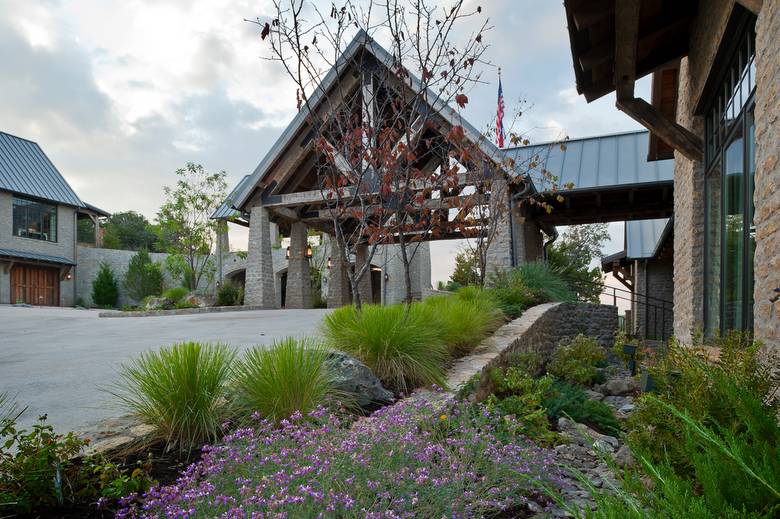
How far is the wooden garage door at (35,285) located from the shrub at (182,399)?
25.0 metres

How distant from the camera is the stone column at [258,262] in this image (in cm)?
1514

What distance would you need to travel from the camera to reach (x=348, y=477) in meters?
1.86

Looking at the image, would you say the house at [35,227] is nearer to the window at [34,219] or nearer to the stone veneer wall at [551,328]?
the window at [34,219]

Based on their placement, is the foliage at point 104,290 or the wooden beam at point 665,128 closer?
the wooden beam at point 665,128

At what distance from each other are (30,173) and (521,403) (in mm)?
27086

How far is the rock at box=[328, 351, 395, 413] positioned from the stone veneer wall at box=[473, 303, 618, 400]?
0.99 metres

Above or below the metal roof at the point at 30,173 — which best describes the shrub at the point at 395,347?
below

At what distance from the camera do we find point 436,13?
6.16 m

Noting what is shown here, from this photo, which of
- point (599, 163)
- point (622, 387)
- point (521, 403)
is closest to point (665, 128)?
point (622, 387)

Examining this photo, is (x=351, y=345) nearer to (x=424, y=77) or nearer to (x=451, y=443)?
(x=451, y=443)

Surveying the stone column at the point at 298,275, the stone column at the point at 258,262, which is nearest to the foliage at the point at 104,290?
the stone column at the point at 298,275

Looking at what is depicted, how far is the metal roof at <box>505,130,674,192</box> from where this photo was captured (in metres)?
11.9

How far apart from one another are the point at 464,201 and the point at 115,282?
74.5 ft

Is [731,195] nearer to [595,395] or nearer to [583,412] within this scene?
[583,412]
